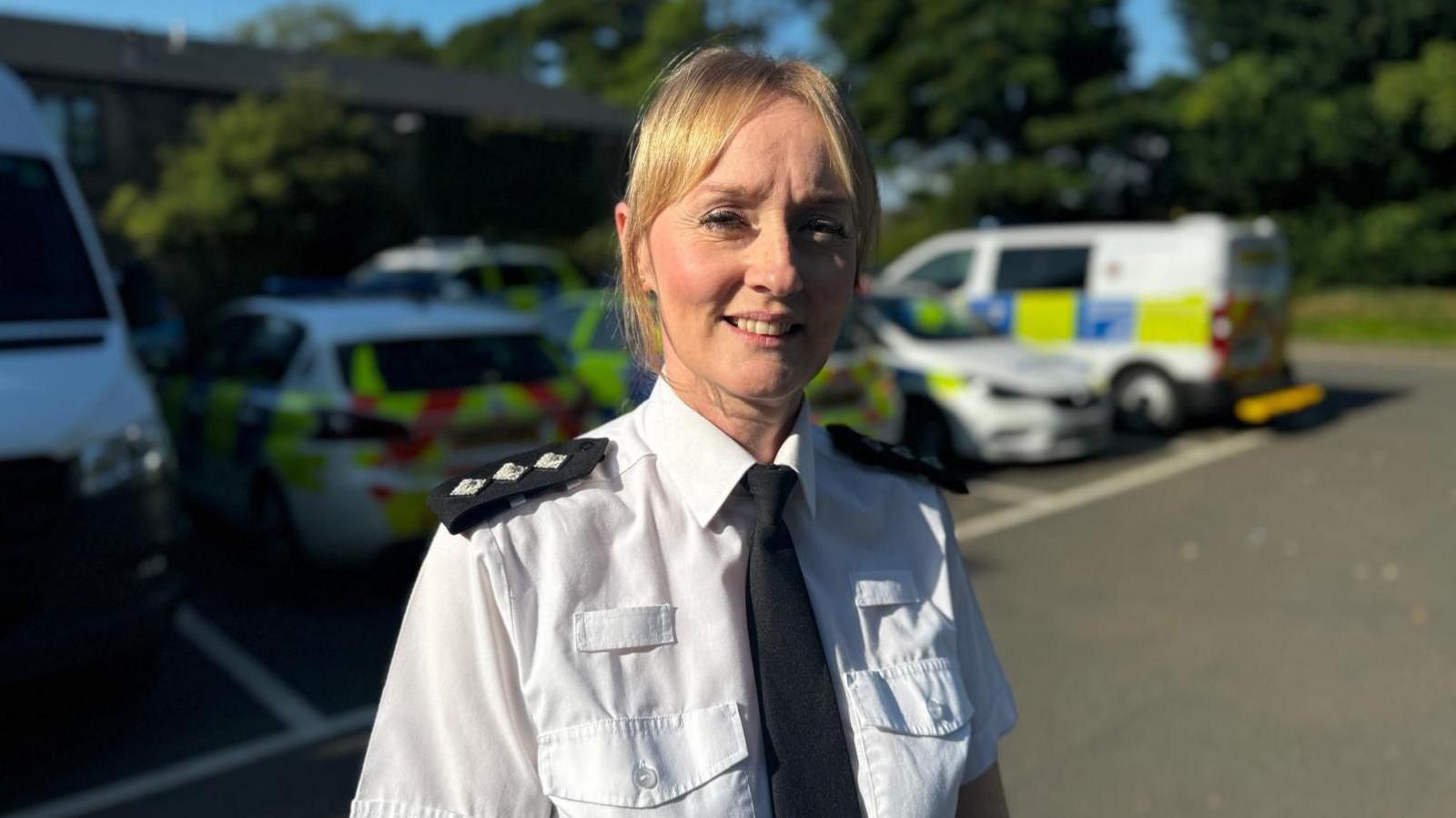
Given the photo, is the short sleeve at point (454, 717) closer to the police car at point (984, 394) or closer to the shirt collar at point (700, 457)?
the shirt collar at point (700, 457)

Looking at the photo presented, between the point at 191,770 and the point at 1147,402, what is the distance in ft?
29.4

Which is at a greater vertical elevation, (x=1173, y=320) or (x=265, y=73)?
(x=265, y=73)

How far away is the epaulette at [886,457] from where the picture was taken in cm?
168

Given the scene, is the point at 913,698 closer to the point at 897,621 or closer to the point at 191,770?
the point at 897,621

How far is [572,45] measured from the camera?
54094mm

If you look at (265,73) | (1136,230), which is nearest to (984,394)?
(1136,230)

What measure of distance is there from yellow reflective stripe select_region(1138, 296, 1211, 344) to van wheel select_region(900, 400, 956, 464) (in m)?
2.54

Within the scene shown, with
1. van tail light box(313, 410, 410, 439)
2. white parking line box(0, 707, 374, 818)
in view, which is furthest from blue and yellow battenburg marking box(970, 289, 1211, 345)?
white parking line box(0, 707, 374, 818)

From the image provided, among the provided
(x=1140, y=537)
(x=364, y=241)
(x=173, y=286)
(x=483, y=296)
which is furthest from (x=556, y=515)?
(x=364, y=241)

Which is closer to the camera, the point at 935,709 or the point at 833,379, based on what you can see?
the point at 935,709

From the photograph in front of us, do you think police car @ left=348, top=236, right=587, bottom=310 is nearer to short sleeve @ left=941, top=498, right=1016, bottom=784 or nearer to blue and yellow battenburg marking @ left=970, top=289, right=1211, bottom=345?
blue and yellow battenburg marking @ left=970, top=289, right=1211, bottom=345

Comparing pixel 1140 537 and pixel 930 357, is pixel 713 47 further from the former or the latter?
pixel 930 357

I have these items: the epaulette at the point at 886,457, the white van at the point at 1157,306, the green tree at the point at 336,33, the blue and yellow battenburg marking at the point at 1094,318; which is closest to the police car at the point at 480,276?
the white van at the point at 1157,306

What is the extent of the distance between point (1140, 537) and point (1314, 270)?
77.5 feet
